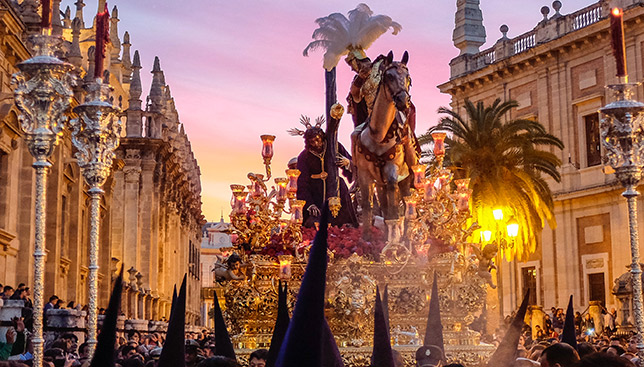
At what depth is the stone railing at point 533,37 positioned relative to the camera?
123ft

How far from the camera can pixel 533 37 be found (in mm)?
40906

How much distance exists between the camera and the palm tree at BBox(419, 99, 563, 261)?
1114 inches

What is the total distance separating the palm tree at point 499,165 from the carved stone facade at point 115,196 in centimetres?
1030

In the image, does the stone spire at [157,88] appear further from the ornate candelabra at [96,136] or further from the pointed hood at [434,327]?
the pointed hood at [434,327]

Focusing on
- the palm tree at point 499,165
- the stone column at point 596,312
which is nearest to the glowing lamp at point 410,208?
the palm tree at point 499,165

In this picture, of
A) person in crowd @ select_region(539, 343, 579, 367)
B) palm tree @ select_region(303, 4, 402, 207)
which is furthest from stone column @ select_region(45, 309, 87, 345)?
person in crowd @ select_region(539, 343, 579, 367)

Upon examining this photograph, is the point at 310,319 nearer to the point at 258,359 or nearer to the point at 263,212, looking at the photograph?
the point at 258,359

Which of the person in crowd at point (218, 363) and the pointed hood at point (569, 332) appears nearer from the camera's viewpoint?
the person in crowd at point (218, 363)

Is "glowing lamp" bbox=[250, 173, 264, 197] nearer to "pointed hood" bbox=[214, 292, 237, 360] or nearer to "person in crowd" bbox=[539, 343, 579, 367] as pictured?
"pointed hood" bbox=[214, 292, 237, 360]

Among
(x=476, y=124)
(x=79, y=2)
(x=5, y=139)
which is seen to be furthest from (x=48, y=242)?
(x=79, y=2)

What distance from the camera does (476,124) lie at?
29.3 m

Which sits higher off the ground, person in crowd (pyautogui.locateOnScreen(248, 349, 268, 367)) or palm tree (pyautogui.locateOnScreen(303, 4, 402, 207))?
palm tree (pyautogui.locateOnScreen(303, 4, 402, 207))

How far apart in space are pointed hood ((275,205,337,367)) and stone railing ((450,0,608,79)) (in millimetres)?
33481

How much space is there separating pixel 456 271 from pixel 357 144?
2.28 m
